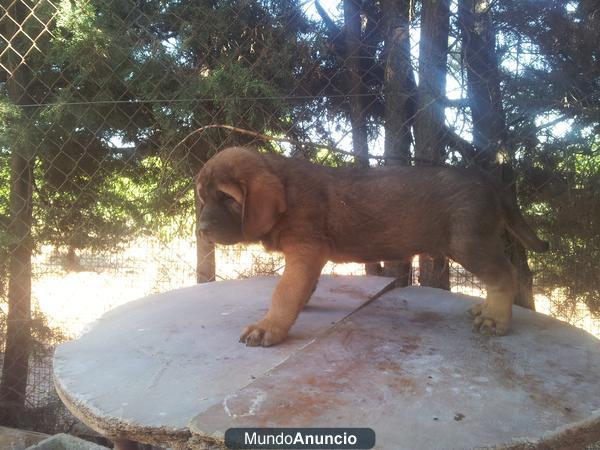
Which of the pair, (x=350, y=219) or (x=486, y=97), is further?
(x=486, y=97)

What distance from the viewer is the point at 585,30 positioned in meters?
3.05

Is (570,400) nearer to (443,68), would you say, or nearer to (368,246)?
(368,246)

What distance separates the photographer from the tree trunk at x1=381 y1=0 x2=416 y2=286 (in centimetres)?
360

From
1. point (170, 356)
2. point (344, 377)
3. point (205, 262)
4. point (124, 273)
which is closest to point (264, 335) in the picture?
point (170, 356)

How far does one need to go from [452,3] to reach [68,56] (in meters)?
2.79

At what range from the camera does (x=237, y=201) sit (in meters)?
2.46

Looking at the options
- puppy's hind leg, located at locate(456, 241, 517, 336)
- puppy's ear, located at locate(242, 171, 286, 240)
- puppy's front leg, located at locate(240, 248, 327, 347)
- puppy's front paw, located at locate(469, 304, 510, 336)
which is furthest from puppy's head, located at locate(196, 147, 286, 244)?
puppy's front paw, located at locate(469, 304, 510, 336)

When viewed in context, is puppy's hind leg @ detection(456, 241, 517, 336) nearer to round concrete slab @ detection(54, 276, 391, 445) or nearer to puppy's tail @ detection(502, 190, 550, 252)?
puppy's tail @ detection(502, 190, 550, 252)

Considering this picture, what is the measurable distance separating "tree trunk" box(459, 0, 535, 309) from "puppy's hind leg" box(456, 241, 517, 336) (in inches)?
39.7

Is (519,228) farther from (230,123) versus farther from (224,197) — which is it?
(230,123)

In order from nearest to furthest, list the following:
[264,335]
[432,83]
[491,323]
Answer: [264,335], [491,323], [432,83]

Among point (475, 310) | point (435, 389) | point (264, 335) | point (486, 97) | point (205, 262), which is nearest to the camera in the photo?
point (435, 389)

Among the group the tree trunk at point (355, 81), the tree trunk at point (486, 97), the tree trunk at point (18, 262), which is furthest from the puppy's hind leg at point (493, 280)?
the tree trunk at point (18, 262)

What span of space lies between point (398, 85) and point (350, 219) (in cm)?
144
